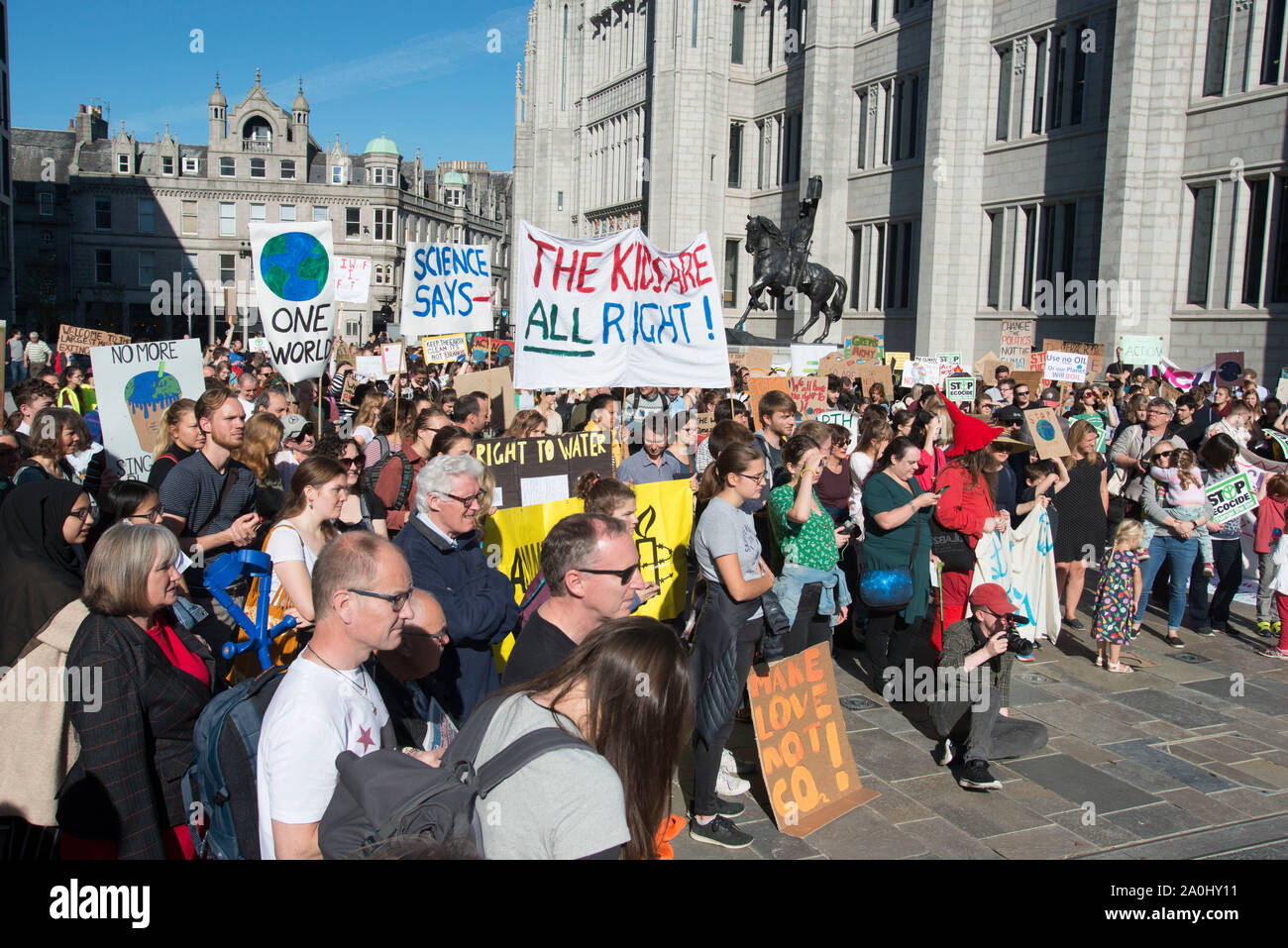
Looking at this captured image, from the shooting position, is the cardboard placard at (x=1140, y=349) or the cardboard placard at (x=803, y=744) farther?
the cardboard placard at (x=1140, y=349)

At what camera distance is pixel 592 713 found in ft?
7.11

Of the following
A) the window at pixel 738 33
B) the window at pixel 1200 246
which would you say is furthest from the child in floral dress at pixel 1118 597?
the window at pixel 738 33

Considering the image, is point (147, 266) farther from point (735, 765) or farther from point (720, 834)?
point (720, 834)

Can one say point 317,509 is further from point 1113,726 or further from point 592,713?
point 1113,726

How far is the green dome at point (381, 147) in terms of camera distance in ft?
222

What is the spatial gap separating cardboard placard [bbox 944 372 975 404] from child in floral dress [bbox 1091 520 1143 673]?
16.8 feet

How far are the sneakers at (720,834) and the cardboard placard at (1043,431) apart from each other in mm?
5183

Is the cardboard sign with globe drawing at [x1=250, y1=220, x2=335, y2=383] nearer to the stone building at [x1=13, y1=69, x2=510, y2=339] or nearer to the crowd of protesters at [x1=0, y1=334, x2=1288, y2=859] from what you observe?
the crowd of protesters at [x1=0, y1=334, x2=1288, y2=859]

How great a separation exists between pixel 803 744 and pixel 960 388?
8.88 meters

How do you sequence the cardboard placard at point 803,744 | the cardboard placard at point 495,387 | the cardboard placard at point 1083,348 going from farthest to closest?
the cardboard placard at point 1083,348 → the cardboard placard at point 495,387 → the cardboard placard at point 803,744

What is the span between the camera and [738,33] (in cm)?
3953

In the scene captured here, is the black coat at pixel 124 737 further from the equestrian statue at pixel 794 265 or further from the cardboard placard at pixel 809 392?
the equestrian statue at pixel 794 265

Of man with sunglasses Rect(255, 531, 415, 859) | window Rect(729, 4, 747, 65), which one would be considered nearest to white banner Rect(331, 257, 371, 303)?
man with sunglasses Rect(255, 531, 415, 859)

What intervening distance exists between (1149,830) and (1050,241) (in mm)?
24933
